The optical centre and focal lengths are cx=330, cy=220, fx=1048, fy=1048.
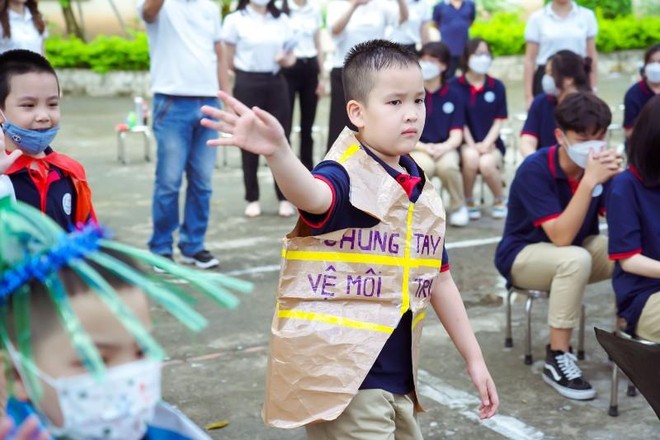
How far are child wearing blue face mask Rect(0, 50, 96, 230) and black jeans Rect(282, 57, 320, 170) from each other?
4496 millimetres

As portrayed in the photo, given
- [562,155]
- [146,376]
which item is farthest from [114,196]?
[146,376]

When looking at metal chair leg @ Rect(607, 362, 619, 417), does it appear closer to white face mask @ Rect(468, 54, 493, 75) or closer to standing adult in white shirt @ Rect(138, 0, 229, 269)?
standing adult in white shirt @ Rect(138, 0, 229, 269)

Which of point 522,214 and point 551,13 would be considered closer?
point 522,214

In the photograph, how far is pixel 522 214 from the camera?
15.9 ft

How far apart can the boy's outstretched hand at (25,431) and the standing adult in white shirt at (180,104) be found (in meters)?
4.65

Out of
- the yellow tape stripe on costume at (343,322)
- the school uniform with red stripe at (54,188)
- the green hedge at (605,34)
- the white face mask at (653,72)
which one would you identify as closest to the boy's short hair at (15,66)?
the school uniform with red stripe at (54,188)

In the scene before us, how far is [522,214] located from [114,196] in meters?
4.72

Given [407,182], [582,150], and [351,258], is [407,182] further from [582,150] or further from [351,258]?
[582,150]

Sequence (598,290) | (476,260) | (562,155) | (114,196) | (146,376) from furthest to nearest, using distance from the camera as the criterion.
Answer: (114,196)
(476,260)
(598,290)
(562,155)
(146,376)

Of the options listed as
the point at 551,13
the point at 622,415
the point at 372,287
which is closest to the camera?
the point at 372,287

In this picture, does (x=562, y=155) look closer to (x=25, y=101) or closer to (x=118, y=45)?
(x=25, y=101)

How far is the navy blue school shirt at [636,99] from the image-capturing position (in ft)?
24.1

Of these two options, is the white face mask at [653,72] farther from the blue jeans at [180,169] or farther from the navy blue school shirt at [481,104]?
the blue jeans at [180,169]

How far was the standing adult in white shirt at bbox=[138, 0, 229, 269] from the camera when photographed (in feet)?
20.5
